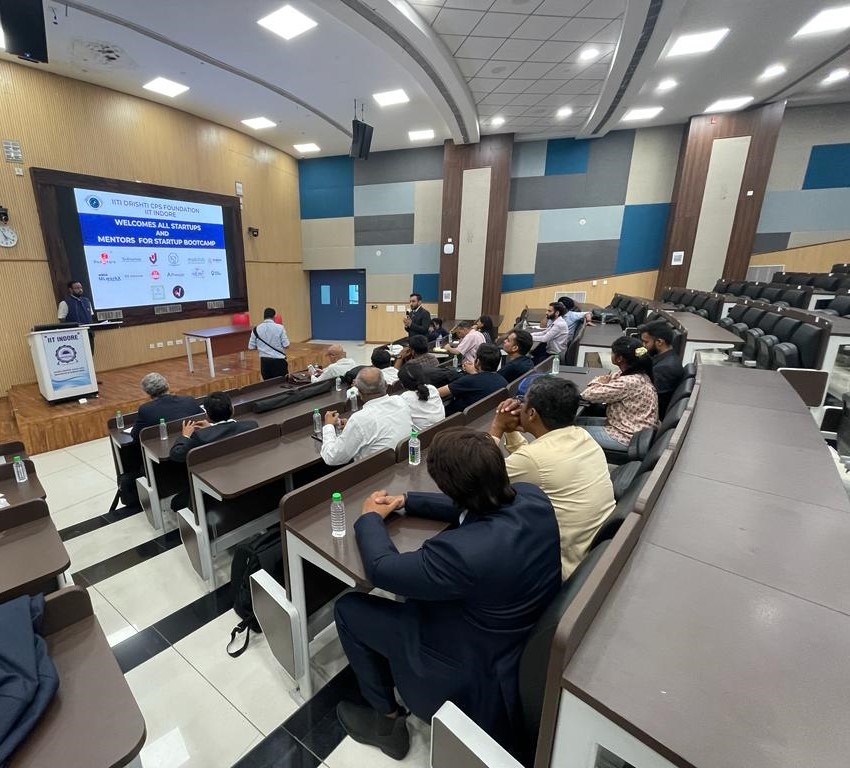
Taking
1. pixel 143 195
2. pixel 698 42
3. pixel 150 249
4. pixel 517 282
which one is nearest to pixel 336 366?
pixel 150 249

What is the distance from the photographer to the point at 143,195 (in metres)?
6.70

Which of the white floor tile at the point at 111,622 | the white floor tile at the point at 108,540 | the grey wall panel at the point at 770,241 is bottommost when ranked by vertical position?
the white floor tile at the point at 108,540

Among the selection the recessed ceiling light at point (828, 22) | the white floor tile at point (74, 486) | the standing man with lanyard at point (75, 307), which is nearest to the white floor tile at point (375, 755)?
the white floor tile at point (74, 486)

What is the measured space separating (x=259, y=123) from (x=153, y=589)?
27.3 feet

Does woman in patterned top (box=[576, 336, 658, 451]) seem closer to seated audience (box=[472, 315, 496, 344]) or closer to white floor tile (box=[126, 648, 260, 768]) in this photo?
white floor tile (box=[126, 648, 260, 768])

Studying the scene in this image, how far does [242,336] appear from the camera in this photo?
691 centimetres

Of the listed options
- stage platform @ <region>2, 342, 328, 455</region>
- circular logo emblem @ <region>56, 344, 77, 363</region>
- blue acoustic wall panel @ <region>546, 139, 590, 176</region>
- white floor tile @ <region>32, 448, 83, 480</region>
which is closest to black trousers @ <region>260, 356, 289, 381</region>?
stage platform @ <region>2, 342, 328, 455</region>

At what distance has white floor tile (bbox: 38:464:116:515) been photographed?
3.30 metres

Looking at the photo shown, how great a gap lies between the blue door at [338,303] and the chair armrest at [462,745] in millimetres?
10058

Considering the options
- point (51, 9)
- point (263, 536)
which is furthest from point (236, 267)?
point (263, 536)

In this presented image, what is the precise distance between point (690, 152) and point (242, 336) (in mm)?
9142

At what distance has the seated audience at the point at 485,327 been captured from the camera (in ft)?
19.9

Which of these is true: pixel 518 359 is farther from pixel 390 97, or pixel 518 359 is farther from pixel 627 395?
pixel 390 97

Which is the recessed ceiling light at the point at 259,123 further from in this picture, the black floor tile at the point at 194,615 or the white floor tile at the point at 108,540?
the black floor tile at the point at 194,615
